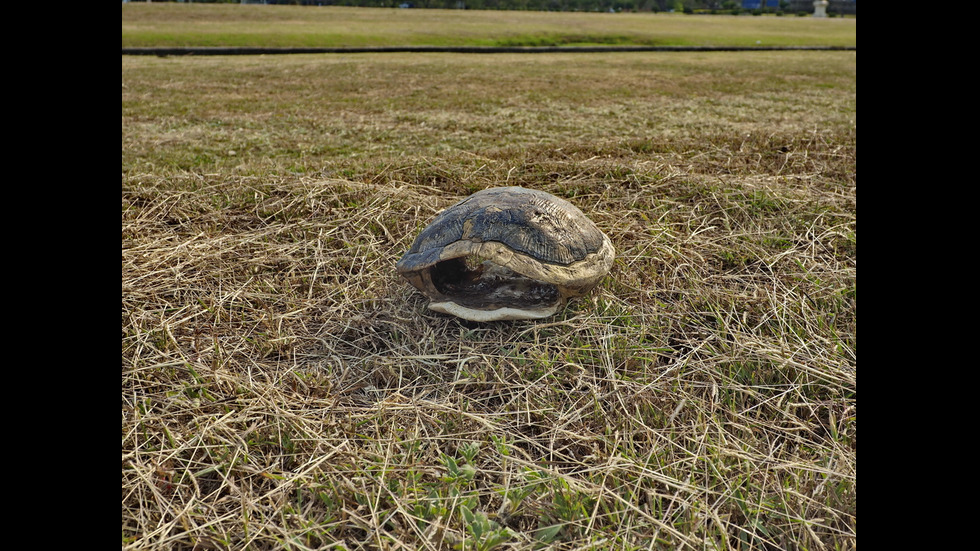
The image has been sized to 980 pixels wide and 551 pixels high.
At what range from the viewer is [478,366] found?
2490mm

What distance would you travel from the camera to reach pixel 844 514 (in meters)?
1.73

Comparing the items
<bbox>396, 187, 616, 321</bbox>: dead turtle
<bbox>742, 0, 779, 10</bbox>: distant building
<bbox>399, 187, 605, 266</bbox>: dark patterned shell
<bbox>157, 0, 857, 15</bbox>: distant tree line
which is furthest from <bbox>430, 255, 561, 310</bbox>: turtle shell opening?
<bbox>742, 0, 779, 10</bbox>: distant building

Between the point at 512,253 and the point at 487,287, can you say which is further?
the point at 487,287

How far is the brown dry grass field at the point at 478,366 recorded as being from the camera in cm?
175

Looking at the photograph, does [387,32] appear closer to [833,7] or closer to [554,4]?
[554,4]

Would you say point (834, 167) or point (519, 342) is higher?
point (834, 167)

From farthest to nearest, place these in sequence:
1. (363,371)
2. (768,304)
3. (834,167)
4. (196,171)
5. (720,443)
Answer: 1. (834,167)
2. (196,171)
3. (768,304)
4. (363,371)
5. (720,443)

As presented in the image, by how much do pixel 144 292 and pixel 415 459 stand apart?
75.2 inches

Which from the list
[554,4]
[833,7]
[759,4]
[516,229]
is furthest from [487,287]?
[759,4]

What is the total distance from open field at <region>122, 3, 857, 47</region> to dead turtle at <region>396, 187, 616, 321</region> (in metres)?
19.0

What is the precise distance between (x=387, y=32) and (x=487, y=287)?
76.7 feet

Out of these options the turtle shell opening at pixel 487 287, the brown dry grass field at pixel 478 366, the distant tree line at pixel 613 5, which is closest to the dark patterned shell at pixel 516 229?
the turtle shell opening at pixel 487 287
